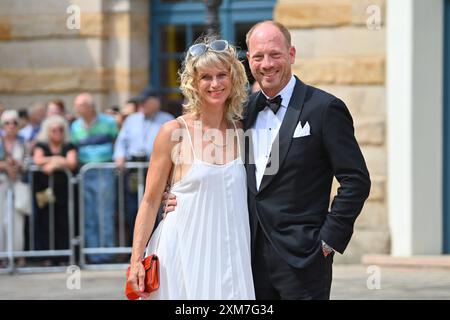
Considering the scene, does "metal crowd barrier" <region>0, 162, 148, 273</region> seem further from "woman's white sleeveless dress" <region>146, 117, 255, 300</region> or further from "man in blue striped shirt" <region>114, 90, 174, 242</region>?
"woman's white sleeveless dress" <region>146, 117, 255, 300</region>

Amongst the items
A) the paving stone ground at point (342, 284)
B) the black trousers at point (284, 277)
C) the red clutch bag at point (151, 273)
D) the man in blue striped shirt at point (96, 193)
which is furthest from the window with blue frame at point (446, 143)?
the red clutch bag at point (151, 273)

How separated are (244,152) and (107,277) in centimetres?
654

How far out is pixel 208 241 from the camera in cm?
568

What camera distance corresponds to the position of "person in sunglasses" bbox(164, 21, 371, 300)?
5.66 metres

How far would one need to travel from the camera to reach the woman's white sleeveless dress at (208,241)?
566cm

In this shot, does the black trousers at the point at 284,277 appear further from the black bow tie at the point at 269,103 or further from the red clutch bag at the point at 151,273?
the black bow tie at the point at 269,103

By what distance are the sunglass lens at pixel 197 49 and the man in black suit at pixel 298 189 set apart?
0.26 metres

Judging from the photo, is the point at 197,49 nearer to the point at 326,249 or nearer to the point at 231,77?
the point at 231,77

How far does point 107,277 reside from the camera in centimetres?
1208

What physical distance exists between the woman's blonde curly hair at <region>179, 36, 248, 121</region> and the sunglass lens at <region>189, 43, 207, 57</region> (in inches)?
0.6

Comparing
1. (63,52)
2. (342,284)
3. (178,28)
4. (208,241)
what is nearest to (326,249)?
(208,241)
